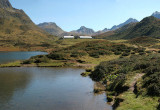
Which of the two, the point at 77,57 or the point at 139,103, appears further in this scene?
the point at 77,57

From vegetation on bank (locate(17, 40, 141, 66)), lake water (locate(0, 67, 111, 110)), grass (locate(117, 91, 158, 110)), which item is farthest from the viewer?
vegetation on bank (locate(17, 40, 141, 66))

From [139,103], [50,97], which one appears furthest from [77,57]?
[139,103]

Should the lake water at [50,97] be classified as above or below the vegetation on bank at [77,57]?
below

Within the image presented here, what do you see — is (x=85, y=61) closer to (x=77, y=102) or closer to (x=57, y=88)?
(x=57, y=88)

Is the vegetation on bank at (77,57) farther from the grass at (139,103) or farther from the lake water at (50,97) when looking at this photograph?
the grass at (139,103)

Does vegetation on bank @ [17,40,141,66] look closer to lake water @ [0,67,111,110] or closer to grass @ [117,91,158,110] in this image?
lake water @ [0,67,111,110]

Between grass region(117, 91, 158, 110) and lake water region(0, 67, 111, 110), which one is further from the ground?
grass region(117, 91, 158, 110)

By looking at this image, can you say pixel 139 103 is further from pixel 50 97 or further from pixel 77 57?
pixel 77 57

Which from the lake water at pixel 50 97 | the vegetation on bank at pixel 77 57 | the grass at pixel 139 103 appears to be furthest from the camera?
the vegetation on bank at pixel 77 57

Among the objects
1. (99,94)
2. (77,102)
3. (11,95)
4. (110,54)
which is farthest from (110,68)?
(110,54)

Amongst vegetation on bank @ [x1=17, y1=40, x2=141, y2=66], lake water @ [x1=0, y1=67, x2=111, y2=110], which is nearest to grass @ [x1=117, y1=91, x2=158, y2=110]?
lake water @ [x1=0, y1=67, x2=111, y2=110]

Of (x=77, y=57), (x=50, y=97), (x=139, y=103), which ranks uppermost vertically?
(x=77, y=57)

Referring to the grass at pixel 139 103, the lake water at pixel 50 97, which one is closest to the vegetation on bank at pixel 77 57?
the lake water at pixel 50 97

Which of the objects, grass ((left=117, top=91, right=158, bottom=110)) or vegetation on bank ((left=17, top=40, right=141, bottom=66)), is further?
vegetation on bank ((left=17, top=40, right=141, bottom=66))
